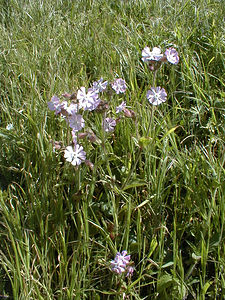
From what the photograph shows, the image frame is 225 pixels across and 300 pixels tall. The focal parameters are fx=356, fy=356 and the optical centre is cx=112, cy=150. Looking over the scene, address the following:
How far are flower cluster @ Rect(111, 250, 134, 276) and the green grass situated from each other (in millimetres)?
39

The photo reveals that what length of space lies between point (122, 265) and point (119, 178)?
0.50 metres

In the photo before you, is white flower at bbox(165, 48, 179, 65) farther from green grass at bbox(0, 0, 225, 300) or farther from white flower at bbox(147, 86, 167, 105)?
green grass at bbox(0, 0, 225, 300)

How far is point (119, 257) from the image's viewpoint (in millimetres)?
1310

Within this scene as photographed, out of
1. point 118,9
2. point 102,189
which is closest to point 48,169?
point 102,189

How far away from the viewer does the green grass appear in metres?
1.33

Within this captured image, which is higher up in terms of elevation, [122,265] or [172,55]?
[172,55]

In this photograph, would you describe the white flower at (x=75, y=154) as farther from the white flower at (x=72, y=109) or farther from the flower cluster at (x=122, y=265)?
the flower cluster at (x=122, y=265)

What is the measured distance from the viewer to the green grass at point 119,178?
133cm

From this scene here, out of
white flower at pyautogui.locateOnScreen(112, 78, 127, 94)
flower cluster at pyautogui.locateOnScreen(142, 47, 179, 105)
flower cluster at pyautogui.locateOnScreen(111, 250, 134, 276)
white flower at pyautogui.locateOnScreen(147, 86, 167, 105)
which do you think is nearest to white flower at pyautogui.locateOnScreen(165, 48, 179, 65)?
flower cluster at pyautogui.locateOnScreen(142, 47, 179, 105)

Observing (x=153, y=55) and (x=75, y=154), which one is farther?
(x=153, y=55)

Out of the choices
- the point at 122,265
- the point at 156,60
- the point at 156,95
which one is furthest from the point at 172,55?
the point at 122,265

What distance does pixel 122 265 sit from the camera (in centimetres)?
129

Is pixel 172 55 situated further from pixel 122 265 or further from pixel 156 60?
pixel 122 265

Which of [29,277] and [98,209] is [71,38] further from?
[29,277]
